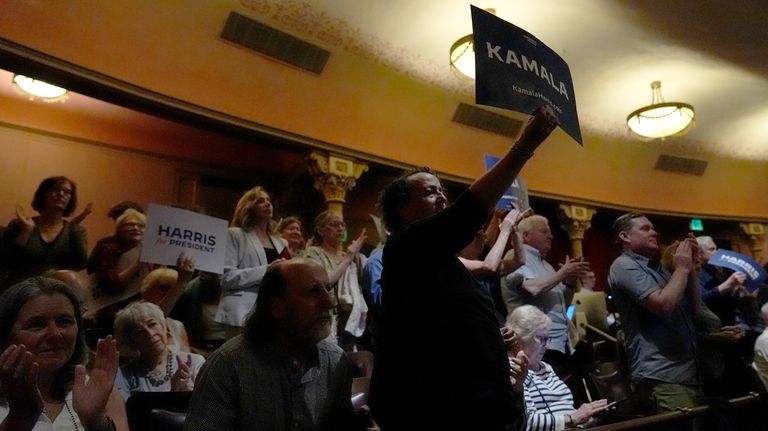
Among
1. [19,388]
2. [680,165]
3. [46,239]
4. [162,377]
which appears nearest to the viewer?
[19,388]

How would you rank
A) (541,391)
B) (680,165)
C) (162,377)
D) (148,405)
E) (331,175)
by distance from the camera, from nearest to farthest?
(148,405) < (541,391) < (162,377) < (331,175) < (680,165)

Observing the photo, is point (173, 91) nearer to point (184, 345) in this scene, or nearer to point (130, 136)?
point (130, 136)

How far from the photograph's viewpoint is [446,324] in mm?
1112

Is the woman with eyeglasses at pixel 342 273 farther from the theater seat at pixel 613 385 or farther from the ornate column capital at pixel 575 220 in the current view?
the ornate column capital at pixel 575 220

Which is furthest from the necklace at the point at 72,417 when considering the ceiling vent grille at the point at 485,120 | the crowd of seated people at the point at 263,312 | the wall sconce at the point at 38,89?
the ceiling vent grille at the point at 485,120

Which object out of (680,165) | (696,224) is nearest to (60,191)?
(680,165)

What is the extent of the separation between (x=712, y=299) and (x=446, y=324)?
2754 millimetres

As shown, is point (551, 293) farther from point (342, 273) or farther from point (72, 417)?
point (72, 417)

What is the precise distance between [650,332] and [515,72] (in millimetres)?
1530

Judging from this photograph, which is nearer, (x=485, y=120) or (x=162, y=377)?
(x=162, y=377)

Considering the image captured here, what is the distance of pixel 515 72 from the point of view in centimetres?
136

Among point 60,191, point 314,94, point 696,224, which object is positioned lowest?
point 60,191

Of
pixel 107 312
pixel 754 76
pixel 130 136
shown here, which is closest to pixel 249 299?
pixel 107 312

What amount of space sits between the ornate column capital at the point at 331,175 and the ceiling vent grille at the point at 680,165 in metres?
5.40
